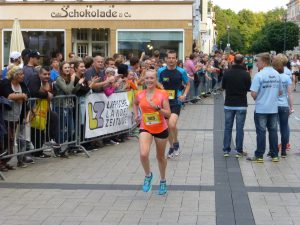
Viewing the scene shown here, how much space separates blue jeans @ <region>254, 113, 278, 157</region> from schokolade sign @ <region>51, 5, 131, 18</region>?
24547 millimetres

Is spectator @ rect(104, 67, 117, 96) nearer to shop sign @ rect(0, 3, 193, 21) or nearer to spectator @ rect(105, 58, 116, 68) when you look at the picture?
spectator @ rect(105, 58, 116, 68)

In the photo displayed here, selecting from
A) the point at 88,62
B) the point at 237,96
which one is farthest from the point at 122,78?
the point at 237,96

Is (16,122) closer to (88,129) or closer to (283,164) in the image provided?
(88,129)

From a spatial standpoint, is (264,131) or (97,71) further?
(97,71)

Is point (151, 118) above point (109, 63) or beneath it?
beneath

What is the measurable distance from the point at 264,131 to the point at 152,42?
23.4 m

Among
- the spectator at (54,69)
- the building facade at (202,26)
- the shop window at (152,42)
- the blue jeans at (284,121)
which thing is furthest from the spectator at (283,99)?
the building facade at (202,26)

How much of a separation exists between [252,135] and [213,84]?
13.8m

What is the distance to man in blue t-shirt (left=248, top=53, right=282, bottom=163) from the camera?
9.84 metres

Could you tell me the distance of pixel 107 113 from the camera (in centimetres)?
1157

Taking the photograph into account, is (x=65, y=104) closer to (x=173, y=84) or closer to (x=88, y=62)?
(x=173, y=84)

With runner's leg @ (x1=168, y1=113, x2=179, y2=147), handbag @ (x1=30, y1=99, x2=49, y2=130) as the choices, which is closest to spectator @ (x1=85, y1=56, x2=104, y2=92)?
handbag @ (x1=30, y1=99, x2=49, y2=130)

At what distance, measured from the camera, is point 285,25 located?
68500 mm

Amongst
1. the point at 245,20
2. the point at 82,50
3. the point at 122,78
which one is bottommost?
the point at 122,78
